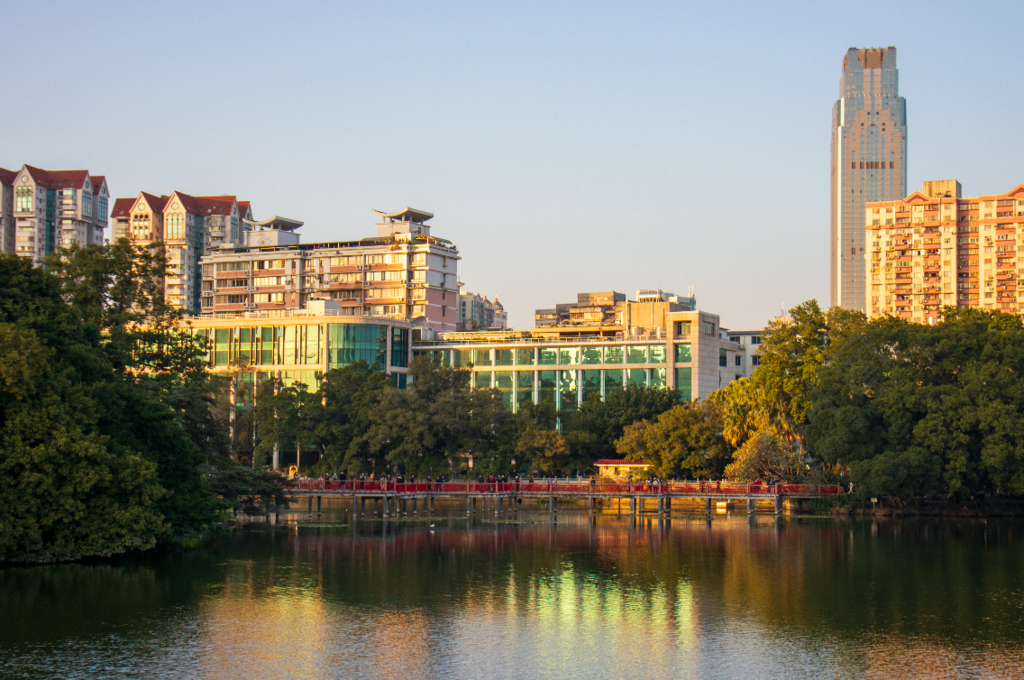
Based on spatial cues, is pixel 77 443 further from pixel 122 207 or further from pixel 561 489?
pixel 122 207

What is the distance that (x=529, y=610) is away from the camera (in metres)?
37.6

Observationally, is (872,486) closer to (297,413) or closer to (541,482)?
(541,482)

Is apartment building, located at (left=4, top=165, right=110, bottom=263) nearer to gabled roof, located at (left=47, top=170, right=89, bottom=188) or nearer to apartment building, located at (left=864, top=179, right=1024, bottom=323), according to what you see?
gabled roof, located at (left=47, top=170, right=89, bottom=188)

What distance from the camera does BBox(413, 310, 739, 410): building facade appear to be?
106 meters

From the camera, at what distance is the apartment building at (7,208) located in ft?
561

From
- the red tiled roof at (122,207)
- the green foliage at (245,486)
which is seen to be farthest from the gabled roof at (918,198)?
the green foliage at (245,486)

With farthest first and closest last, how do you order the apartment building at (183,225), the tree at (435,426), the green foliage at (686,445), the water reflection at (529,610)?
the apartment building at (183,225)
the tree at (435,426)
the green foliage at (686,445)
the water reflection at (529,610)

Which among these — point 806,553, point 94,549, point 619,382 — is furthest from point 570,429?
point 94,549

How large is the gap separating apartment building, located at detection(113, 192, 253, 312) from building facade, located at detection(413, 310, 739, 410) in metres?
75.2

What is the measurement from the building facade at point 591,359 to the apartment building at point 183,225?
7520cm

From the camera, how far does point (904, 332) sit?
7500 cm

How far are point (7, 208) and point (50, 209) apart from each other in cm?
605

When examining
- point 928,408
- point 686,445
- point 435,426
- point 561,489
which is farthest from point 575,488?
point 928,408

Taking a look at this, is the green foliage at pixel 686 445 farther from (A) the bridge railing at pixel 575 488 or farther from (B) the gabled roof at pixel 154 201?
(B) the gabled roof at pixel 154 201
